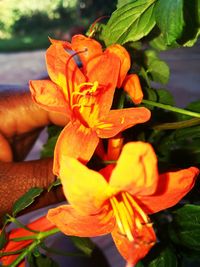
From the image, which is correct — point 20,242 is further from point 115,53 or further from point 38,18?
point 38,18

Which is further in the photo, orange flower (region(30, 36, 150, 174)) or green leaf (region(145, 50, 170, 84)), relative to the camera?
green leaf (region(145, 50, 170, 84))

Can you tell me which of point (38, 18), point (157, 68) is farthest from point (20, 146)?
point (38, 18)

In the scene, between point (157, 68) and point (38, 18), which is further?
point (38, 18)

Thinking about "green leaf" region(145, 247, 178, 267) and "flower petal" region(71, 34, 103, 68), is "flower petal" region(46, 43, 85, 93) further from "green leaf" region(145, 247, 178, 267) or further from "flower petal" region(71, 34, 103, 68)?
"green leaf" region(145, 247, 178, 267)

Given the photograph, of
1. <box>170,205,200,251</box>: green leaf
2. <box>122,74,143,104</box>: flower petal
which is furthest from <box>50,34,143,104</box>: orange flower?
<box>170,205,200,251</box>: green leaf

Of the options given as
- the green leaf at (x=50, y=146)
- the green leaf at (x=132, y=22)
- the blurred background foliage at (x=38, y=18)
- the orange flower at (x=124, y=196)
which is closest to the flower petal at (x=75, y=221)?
the orange flower at (x=124, y=196)

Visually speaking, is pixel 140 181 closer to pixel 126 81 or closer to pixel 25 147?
pixel 126 81

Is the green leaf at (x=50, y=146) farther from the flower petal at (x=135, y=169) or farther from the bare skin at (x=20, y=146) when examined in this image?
the flower petal at (x=135, y=169)

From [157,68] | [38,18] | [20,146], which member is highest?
[157,68]
